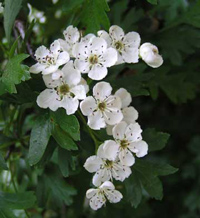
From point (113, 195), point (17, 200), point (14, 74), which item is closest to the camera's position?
point (14, 74)

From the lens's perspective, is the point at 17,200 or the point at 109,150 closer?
the point at 109,150

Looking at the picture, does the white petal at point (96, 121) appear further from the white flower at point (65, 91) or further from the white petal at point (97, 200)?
the white petal at point (97, 200)

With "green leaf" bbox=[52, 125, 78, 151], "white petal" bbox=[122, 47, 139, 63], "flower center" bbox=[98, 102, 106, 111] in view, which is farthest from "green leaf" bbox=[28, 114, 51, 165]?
"white petal" bbox=[122, 47, 139, 63]

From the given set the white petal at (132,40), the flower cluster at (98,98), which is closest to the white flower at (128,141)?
the flower cluster at (98,98)

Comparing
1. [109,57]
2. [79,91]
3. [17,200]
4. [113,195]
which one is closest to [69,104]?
[79,91]

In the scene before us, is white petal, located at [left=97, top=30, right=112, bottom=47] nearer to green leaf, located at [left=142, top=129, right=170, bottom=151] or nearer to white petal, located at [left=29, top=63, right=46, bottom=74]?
white petal, located at [left=29, top=63, right=46, bottom=74]

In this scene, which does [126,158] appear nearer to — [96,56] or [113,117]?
[113,117]

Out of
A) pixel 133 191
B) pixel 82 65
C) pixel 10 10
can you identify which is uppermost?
pixel 10 10
